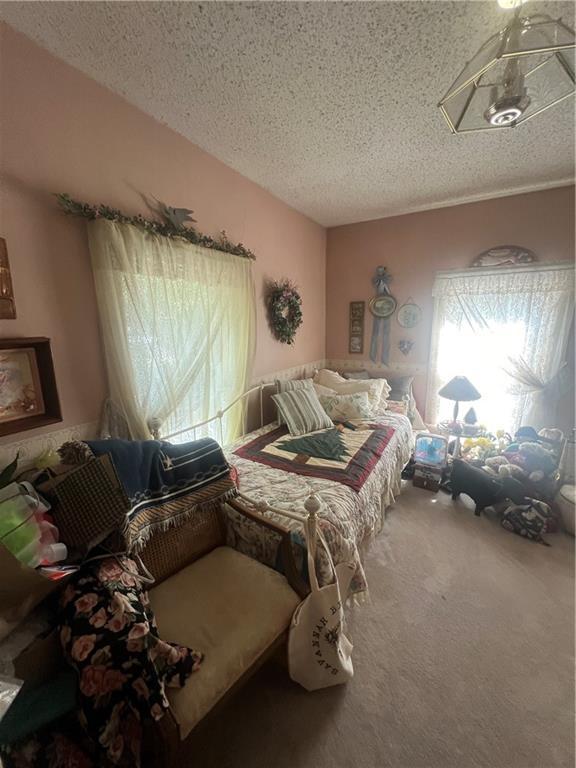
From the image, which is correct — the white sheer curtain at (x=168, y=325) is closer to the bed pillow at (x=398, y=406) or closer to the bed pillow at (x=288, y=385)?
the bed pillow at (x=288, y=385)

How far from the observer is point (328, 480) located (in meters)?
1.79

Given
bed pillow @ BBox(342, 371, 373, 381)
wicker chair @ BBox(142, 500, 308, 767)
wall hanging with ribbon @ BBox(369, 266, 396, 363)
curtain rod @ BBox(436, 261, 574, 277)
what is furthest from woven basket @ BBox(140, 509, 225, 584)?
curtain rod @ BBox(436, 261, 574, 277)

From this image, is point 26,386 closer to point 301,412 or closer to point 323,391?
point 301,412

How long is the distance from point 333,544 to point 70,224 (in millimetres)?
1948

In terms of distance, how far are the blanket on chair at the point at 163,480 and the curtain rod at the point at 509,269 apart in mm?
2951

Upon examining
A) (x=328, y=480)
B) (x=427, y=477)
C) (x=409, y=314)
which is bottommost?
(x=427, y=477)

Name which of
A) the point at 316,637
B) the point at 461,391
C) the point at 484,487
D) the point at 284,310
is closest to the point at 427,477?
the point at 484,487

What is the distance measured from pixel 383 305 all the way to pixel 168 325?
8.35ft

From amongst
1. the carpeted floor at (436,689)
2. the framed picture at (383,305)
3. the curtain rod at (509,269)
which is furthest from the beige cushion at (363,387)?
the carpeted floor at (436,689)

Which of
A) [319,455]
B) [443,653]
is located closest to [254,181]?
[319,455]

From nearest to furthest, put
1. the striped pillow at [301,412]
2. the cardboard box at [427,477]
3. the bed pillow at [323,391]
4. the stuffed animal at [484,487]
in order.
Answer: the stuffed animal at [484,487] → the striped pillow at [301,412] → the cardboard box at [427,477] → the bed pillow at [323,391]

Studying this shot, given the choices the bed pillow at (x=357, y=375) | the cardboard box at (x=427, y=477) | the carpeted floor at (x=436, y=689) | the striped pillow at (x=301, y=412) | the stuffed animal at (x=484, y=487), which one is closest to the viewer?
the carpeted floor at (x=436, y=689)

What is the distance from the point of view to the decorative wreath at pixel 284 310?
2766 mm

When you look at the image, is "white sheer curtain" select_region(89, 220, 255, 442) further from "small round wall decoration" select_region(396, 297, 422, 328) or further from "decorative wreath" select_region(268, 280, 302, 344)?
"small round wall decoration" select_region(396, 297, 422, 328)
